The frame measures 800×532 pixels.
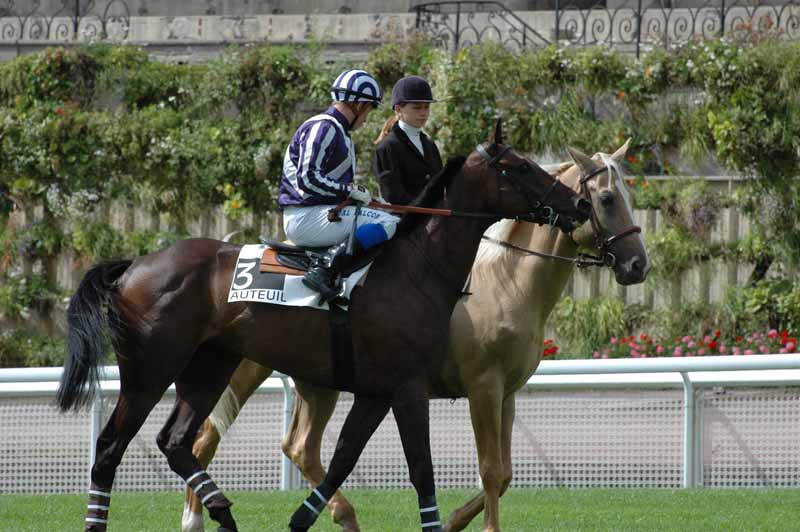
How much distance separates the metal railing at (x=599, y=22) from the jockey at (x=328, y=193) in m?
8.66

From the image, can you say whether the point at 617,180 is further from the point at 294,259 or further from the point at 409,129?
the point at 294,259

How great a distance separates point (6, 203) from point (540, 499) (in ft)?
25.9

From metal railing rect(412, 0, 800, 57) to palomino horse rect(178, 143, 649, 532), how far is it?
777 cm

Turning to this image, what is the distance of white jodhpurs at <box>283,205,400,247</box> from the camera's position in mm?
6414

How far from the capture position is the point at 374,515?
8039mm

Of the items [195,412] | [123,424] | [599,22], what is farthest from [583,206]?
[599,22]

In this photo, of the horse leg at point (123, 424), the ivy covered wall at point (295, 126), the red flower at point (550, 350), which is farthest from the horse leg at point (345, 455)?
the ivy covered wall at point (295, 126)

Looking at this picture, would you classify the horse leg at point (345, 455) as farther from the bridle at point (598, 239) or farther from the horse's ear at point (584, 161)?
the horse's ear at point (584, 161)

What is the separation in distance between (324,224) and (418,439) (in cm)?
108

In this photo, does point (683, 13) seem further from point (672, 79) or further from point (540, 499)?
point (540, 499)

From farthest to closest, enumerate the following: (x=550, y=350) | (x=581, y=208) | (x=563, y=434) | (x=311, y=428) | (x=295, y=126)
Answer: (x=295, y=126), (x=550, y=350), (x=563, y=434), (x=311, y=428), (x=581, y=208)

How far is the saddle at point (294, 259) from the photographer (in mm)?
6395

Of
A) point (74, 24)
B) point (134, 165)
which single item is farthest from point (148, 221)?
point (74, 24)

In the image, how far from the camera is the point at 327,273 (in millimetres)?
6316
